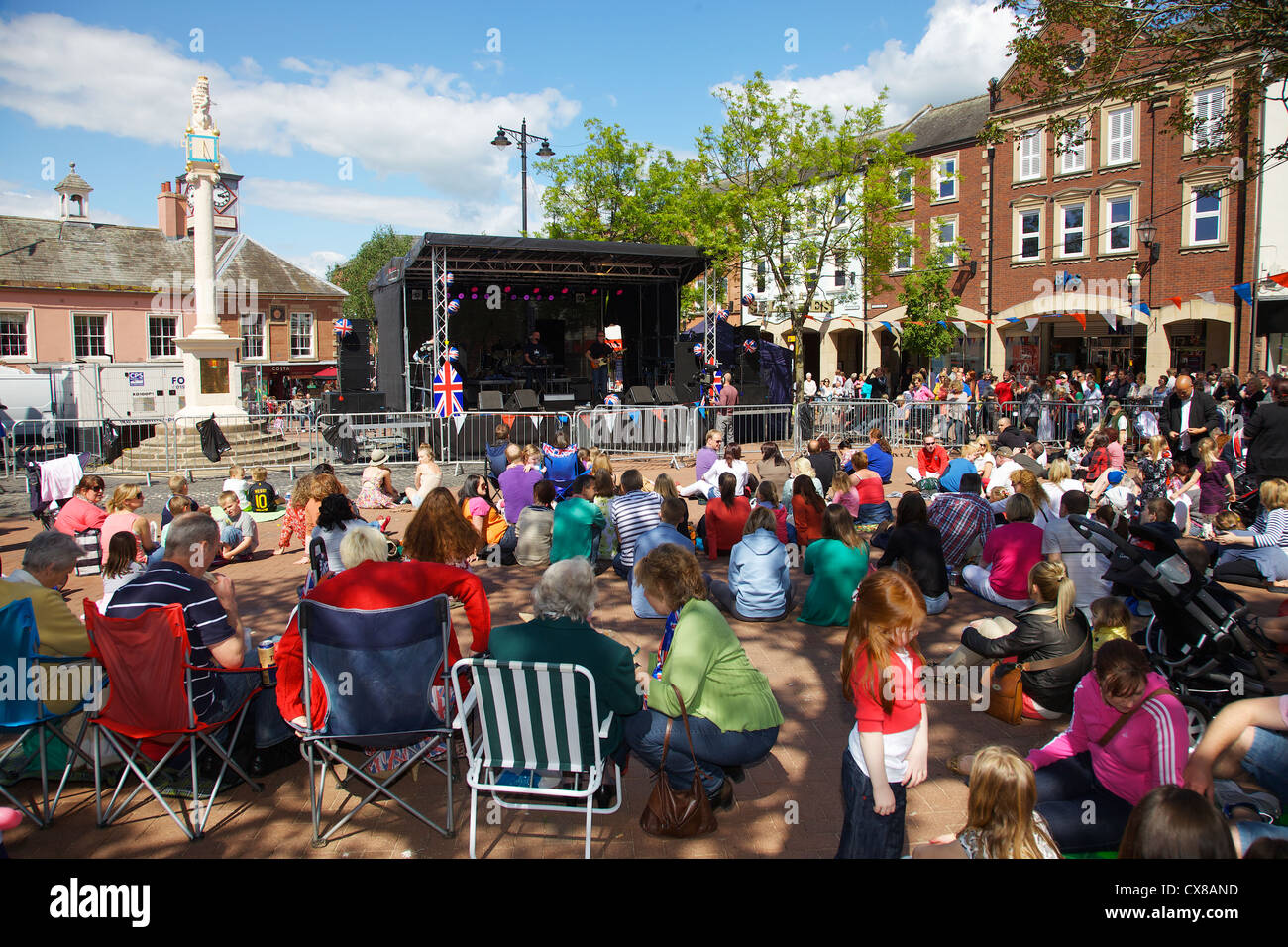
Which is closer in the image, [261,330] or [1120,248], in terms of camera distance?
[1120,248]

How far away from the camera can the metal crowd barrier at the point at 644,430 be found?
16.0 m

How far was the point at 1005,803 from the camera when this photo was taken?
2.49 meters

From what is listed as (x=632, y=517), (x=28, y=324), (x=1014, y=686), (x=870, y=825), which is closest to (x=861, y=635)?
(x=870, y=825)

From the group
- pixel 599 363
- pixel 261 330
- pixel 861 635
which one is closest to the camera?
pixel 861 635

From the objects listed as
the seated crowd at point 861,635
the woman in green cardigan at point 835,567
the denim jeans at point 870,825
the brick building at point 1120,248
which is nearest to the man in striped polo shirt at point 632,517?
the seated crowd at point 861,635

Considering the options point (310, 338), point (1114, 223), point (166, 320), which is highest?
point (1114, 223)

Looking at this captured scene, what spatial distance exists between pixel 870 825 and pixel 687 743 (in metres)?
0.82

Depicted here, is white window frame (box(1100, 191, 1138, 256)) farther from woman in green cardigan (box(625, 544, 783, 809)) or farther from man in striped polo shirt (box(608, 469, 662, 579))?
woman in green cardigan (box(625, 544, 783, 809))

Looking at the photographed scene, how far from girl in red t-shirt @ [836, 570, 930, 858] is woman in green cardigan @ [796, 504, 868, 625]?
3203mm

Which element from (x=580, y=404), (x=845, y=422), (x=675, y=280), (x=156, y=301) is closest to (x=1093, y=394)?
(x=845, y=422)

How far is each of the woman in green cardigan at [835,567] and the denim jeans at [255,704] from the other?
3.81 metres

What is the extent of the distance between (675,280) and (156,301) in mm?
24256

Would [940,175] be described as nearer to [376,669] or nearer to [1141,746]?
[1141,746]
